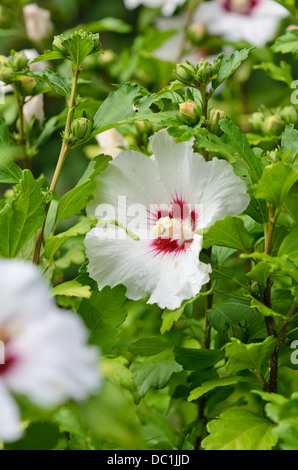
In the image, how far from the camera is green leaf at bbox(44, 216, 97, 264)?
2.16ft

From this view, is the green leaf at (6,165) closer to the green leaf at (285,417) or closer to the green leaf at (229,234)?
the green leaf at (229,234)

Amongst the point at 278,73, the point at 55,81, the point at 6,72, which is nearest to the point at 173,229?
the point at 55,81

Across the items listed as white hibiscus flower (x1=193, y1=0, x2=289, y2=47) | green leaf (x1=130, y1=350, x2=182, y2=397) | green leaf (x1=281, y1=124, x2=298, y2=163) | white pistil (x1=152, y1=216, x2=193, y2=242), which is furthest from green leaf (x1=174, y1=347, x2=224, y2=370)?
white hibiscus flower (x1=193, y1=0, x2=289, y2=47)

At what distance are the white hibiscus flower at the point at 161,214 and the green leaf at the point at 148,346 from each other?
3.3 inches

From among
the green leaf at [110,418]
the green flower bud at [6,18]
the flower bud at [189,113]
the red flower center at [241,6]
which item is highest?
the red flower center at [241,6]

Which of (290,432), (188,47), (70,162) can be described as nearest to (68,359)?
(290,432)

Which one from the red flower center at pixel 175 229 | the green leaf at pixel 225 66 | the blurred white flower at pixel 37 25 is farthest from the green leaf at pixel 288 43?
the blurred white flower at pixel 37 25

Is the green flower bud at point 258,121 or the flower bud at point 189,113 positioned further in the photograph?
the green flower bud at point 258,121

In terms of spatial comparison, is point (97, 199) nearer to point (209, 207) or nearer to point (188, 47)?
point (209, 207)

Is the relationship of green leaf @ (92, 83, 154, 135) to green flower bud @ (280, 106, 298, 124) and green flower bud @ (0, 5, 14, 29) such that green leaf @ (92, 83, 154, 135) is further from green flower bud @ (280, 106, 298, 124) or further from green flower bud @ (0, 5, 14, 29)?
green flower bud @ (0, 5, 14, 29)

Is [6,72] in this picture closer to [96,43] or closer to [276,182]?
[96,43]

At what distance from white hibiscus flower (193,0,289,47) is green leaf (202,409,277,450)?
2.74ft

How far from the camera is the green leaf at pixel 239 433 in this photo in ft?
2.00

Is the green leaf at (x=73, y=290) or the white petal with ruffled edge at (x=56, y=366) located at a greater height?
Answer: the white petal with ruffled edge at (x=56, y=366)
